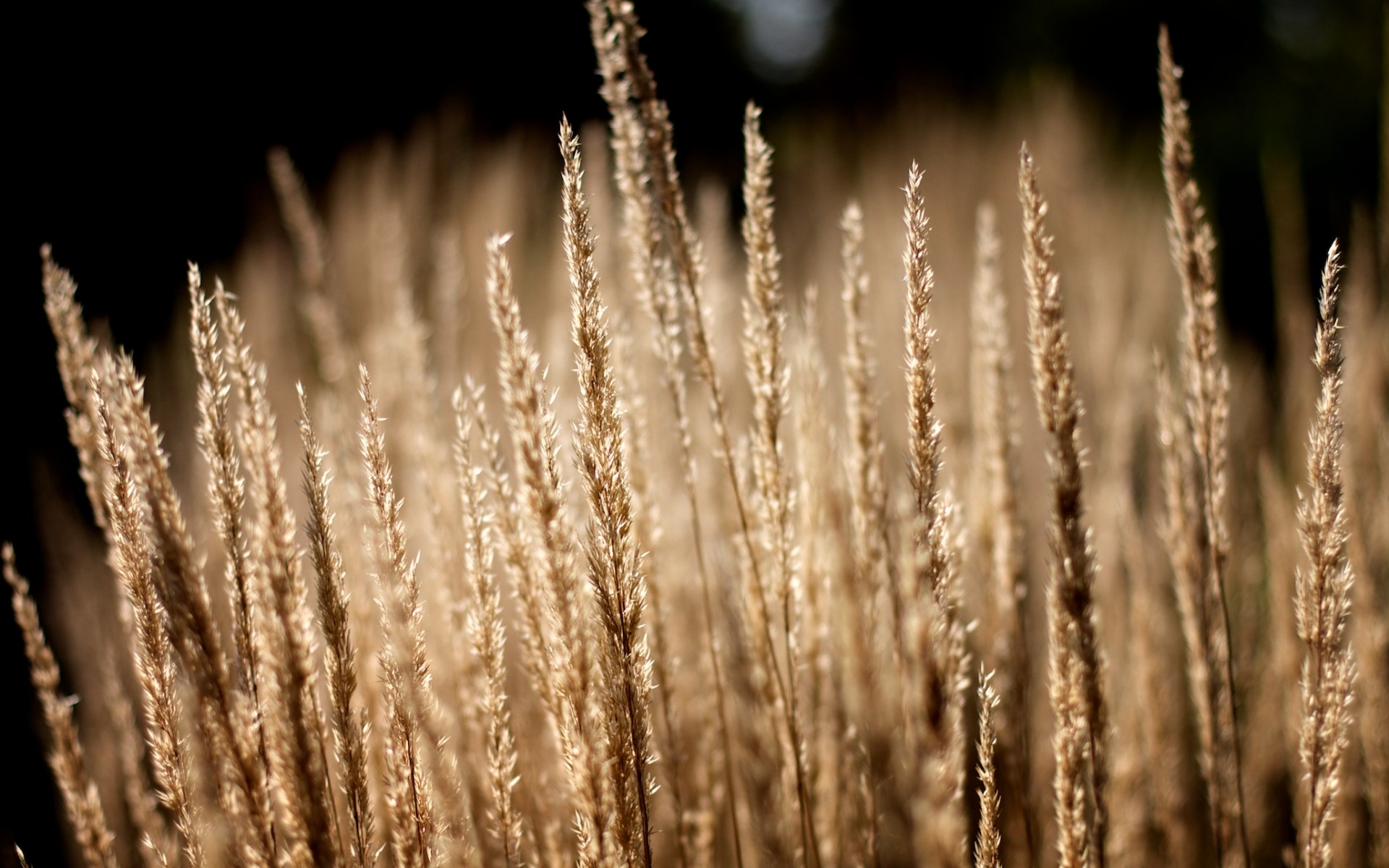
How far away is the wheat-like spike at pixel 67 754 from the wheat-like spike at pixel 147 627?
17 centimetres

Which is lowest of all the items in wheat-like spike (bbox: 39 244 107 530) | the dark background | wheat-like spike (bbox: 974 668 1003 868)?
wheat-like spike (bbox: 974 668 1003 868)

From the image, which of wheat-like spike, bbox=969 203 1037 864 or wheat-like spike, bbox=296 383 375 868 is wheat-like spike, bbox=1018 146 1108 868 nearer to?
wheat-like spike, bbox=969 203 1037 864

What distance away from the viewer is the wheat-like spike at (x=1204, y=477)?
2.78 ft

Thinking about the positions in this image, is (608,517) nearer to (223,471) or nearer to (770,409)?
(770,409)

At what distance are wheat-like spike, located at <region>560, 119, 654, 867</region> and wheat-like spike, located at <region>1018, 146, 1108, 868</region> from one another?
1.43 ft

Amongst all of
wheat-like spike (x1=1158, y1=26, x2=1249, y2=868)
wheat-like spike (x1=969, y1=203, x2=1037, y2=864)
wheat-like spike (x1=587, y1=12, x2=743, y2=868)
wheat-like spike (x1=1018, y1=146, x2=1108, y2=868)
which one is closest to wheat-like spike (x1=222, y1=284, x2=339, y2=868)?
wheat-like spike (x1=587, y1=12, x2=743, y2=868)

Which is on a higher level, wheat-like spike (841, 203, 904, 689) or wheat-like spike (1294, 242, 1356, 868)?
wheat-like spike (841, 203, 904, 689)

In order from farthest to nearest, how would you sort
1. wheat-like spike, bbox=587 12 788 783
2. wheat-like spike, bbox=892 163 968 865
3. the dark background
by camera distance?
1. the dark background
2. wheat-like spike, bbox=587 12 788 783
3. wheat-like spike, bbox=892 163 968 865

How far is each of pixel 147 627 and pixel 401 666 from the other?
271 mm

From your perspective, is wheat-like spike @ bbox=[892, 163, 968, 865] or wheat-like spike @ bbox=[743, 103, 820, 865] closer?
wheat-like spike @ bbox=[892, 163, 968, 865]

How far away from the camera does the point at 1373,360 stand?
1.61 m

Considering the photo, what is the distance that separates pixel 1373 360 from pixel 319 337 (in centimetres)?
242

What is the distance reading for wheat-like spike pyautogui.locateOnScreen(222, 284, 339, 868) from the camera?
26.9 inches

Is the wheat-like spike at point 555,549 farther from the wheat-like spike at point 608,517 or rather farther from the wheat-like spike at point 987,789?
the wheat-like spike at point 987,789
